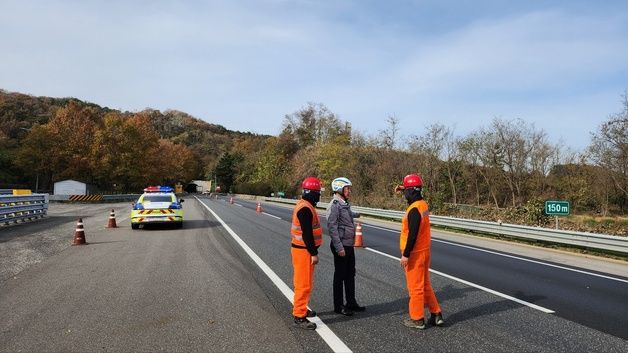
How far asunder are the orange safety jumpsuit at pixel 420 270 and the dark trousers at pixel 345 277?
91cm

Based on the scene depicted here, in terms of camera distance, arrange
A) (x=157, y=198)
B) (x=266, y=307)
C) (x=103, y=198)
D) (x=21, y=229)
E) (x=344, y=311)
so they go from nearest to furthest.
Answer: (x=344, y=311) → (x=266, y=307) → (x=21, y=229) → (x=157, y=198) → (x=103, y=198)

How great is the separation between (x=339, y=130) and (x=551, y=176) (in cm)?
3523

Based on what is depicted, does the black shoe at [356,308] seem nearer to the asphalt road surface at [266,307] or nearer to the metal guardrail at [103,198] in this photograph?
the asphalt road surface at [266,307]

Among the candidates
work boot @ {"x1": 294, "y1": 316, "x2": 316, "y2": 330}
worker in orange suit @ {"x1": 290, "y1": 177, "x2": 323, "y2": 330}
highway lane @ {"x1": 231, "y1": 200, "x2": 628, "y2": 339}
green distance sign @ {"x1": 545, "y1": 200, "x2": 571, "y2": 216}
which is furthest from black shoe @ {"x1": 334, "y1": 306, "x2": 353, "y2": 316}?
green distance sign @ {"x1": 545, "y1": 200, "x2": 571, "y2": 216}

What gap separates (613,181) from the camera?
3775cm

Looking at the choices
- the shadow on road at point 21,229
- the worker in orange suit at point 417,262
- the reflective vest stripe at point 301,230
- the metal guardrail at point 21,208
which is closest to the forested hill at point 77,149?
the metal guardrail at point 21,208

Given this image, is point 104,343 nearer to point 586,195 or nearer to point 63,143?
point 586,195

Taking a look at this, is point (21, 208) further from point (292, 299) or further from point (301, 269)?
point (301, 269)

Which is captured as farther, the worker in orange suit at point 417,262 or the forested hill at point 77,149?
the forested hill at point 77,149

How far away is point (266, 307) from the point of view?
6645 mm

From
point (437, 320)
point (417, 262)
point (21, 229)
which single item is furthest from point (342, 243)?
point (21, 229)

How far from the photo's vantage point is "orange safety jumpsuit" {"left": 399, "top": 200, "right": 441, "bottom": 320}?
5.68 meters

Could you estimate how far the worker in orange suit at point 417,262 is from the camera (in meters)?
5.68

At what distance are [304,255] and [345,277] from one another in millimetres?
985
